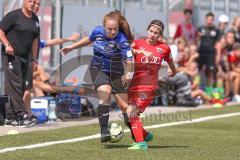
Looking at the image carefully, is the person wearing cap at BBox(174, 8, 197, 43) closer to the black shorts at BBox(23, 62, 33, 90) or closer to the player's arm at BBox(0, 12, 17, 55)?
the black shorts at BBox(23, 62, 33, 90)

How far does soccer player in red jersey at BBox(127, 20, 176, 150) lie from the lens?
10.6m

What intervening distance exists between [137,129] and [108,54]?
1.10 metres

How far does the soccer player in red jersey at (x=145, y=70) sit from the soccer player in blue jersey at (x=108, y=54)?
12cm

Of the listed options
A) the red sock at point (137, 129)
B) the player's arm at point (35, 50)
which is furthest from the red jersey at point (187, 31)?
the red sock at point (137, 129)

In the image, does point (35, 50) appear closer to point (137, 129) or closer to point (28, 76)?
point (28, 76)

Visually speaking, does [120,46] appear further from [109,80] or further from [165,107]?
[165,107]

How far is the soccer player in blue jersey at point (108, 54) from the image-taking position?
10531 millimetres

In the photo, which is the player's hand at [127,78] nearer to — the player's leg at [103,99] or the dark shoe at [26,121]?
the player's leg at [103,99]

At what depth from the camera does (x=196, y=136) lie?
12.3m

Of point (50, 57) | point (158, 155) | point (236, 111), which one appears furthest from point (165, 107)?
point (158, 155)

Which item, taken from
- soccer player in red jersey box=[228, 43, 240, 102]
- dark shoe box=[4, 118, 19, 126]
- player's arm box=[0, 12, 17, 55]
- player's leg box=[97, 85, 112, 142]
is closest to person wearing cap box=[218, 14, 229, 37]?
soccer player in red jersey box=[228, 43, 240, 102]

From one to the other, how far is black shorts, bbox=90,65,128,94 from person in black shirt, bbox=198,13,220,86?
33.4 feet

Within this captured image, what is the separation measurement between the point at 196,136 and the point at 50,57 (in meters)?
5.54

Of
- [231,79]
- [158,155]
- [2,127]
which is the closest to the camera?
[158,155]
